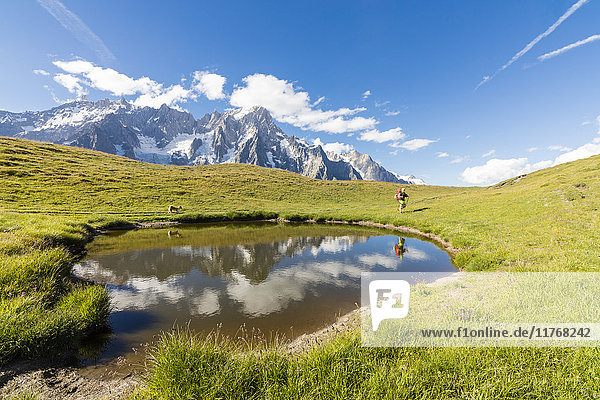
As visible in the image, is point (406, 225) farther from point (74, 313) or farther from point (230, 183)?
point (230, 183)

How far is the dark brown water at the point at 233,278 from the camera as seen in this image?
9477mm

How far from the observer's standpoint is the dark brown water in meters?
9.48

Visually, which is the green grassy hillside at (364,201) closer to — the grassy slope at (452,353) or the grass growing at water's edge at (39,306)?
the grassy slope at (452,353)

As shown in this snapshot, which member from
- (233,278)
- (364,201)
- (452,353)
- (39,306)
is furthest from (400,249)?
(364,201)

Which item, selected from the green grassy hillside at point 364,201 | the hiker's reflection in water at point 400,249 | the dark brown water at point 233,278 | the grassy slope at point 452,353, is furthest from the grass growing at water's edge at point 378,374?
the hiker's reflection in water at point 400,249

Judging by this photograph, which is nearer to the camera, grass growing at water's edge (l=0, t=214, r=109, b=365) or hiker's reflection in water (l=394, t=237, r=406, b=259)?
grass growing at water's edge (l=0, t=214, r=109, b=365)

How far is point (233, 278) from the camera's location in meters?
14.6

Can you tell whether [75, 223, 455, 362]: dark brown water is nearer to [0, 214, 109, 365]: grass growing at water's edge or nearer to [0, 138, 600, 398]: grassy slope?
[0, 214, 109, 365]: grass growing at water's edge

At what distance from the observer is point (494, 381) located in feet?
13.2

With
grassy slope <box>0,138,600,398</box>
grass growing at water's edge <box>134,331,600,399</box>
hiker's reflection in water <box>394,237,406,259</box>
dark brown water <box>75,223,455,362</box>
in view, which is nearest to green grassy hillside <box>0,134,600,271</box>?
grassy slope <box>0,138,600,398</box>

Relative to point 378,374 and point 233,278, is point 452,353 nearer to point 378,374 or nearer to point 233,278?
point 378,374

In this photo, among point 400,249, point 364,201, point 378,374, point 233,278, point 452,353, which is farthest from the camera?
point 364,201

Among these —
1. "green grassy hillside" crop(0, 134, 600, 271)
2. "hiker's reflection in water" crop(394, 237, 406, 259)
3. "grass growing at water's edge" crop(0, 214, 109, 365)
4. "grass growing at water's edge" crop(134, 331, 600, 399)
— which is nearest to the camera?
"grass growing at water's edge" crop(134, 331, 600, 399)

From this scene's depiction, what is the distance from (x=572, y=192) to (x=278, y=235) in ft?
118
